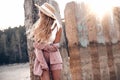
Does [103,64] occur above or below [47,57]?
below

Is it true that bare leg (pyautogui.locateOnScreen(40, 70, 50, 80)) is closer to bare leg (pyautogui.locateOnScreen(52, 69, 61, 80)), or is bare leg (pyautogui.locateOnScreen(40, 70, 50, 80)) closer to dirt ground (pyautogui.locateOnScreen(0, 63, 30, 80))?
bare leg (pyautogui.locateOnScreen(52, 69, 61, 80))

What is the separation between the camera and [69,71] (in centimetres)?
575

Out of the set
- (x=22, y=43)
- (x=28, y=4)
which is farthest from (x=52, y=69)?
(x=22, y=43)

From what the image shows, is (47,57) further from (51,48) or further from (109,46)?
(109,46)

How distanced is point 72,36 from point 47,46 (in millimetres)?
2388

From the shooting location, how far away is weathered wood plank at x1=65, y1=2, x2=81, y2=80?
6.12 metres

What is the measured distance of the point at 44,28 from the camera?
3.88m

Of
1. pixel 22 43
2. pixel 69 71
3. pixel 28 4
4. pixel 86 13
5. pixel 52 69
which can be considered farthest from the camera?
pixel 22 43

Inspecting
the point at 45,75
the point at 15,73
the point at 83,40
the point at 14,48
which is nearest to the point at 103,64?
the point at 83,40

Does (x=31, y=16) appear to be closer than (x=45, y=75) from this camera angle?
No

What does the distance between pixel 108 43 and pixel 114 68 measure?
19.6 inches

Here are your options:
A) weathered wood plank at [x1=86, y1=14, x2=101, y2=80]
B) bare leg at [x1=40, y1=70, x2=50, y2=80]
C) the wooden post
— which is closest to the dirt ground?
weathered wood plank at [x1=86, y1=14, x2=101, y2=80]

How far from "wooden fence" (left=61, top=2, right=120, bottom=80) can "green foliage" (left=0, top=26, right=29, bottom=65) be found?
19692 mm

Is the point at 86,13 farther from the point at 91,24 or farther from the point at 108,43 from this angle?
the point at 108,43
